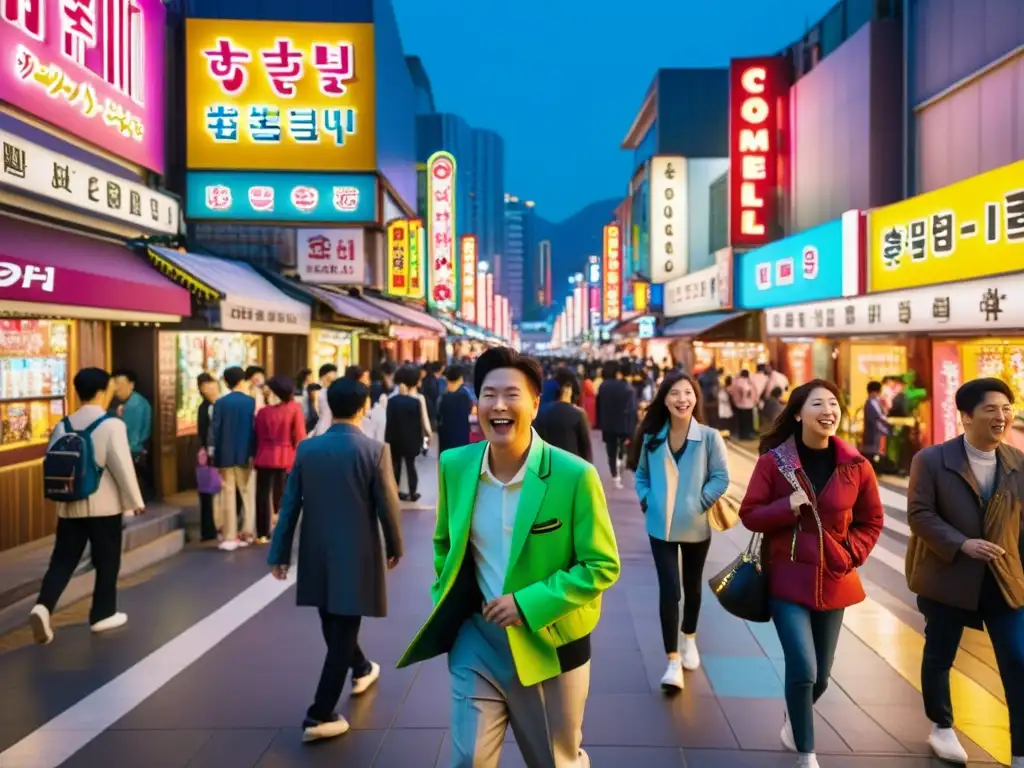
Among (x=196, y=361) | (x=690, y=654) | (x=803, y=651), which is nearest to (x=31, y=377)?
(x=196, y=361)

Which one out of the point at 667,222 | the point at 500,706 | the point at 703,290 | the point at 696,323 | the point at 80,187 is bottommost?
the point at 500,706

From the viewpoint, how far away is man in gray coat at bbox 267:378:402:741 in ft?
14.9

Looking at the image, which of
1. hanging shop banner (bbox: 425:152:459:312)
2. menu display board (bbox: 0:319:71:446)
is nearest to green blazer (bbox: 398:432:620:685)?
menu display board (bbox: 0:319:71:446)

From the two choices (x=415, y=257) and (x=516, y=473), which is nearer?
(x=516, y=473)

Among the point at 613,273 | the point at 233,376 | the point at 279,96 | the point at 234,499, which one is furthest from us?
the point at 613,273

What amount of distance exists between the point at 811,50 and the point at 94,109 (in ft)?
51.3

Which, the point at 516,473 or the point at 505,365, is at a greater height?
the point at 505,365

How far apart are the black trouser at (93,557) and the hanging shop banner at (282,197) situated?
12090 mm

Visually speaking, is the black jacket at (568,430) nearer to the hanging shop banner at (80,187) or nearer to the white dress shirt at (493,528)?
the white dress shirt at (493,528)

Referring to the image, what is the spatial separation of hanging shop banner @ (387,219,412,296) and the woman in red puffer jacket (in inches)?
865

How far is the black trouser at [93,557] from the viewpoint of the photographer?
240 inches

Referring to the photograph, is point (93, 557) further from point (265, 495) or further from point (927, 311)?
point (927, 311)

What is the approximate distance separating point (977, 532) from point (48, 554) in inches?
296

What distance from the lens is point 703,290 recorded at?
86.9ft
